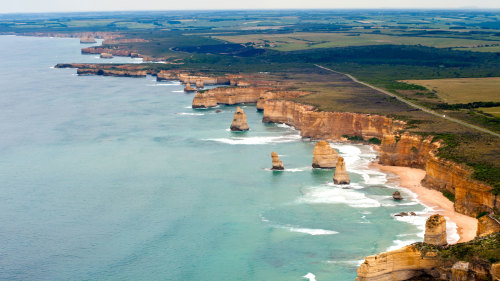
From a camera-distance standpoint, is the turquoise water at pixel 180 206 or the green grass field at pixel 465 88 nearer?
the turquoise water at pixel 180 206

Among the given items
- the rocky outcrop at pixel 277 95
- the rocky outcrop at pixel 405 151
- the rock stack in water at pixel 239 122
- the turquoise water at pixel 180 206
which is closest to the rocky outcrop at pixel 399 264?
the turquoise water at pixel 180 206

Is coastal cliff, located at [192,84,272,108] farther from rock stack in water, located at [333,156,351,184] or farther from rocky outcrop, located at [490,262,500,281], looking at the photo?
rocky outcrop, located at [490,262,500,281]

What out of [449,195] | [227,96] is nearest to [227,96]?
[227,96]

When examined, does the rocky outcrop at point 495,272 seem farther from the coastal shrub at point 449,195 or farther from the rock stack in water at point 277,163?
the rock stack in water at point 277,163

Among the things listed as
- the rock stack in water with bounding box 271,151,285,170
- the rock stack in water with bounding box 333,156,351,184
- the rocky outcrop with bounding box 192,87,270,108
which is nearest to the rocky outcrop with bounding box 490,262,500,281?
the rock stack in water with bounding box 333,156,351,184

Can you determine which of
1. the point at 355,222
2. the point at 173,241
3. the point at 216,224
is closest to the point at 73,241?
the point at 173,241

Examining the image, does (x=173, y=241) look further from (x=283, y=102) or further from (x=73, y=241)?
(x=283, y=102)

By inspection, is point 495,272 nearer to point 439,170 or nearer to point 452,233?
point 452,233
